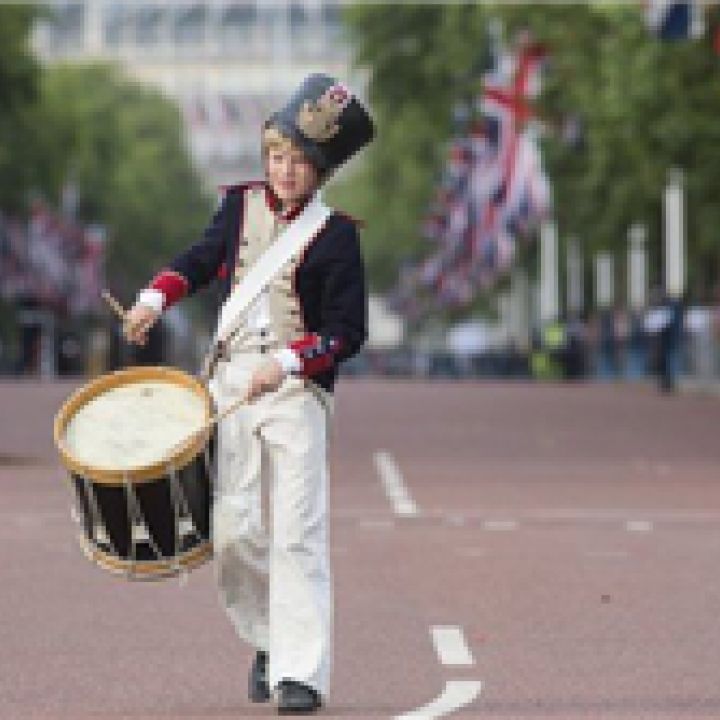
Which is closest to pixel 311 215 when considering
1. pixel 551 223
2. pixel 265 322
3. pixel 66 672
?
pixel 265 322

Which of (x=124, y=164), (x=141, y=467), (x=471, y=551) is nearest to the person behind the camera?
(x=141, y=467)

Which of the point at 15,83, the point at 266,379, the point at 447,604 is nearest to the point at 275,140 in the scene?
the point at 266,379

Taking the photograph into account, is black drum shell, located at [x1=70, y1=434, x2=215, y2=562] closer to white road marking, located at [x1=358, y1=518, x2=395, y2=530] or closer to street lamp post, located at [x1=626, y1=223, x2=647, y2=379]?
white road marking, located at [x1=358, y1=518, x2=395, y2=530]

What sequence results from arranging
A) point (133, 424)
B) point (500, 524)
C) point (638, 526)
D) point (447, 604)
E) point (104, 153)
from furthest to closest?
point (104, 153) → point (500, 524) → point (638, 526) → point (447, 604) → point (133, 424)

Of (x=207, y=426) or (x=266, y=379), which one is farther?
(x=266, y=379)

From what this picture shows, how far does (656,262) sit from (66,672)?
6865 centimetres

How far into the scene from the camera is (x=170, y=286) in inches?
424

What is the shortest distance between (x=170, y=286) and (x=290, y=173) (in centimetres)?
52

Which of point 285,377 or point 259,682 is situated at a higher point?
point 285,377

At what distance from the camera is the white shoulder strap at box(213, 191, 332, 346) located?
35.1 feet

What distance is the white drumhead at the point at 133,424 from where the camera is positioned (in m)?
10.1

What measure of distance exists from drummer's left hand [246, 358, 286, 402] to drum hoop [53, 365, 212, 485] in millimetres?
128

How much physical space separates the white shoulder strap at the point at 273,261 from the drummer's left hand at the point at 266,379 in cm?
31

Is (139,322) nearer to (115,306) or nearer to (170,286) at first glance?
(115,306)
